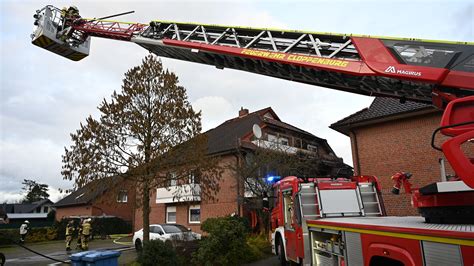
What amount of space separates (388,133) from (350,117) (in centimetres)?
193

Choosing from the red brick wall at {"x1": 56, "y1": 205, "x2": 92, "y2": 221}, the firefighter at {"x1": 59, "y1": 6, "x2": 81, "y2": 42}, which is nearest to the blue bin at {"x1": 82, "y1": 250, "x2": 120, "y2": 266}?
the firefighter at {"x1": 59, "y1": 6, "x2": 81, "y2": 42}

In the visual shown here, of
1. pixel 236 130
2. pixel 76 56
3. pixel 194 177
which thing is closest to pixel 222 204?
pixel 236 130

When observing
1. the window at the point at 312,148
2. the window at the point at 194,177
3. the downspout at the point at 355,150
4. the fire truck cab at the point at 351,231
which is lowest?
the fire truck cab at the point at 351,231

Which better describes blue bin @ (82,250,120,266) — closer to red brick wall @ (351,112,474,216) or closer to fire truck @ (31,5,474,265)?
fire truck @ (31,5,474,265)

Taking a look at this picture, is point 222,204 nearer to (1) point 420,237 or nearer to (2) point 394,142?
(2) point 394,142

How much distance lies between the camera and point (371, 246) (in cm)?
438

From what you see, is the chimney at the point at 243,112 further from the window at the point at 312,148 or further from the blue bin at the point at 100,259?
the blue bin at the point at 100,259

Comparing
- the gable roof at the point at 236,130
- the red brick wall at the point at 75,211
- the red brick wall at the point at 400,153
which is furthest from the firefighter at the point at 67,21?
the red brick wall at the point at 75,211

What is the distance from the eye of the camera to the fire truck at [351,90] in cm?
379

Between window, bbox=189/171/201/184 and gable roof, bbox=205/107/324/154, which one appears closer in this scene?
window, bbox=189/171/201/184

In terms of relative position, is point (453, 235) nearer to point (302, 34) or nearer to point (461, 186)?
point (461, 186)

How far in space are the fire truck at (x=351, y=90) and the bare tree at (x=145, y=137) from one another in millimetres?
2044

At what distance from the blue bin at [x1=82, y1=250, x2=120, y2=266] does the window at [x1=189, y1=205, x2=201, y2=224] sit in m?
17.1

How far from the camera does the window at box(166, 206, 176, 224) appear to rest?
2691cm
